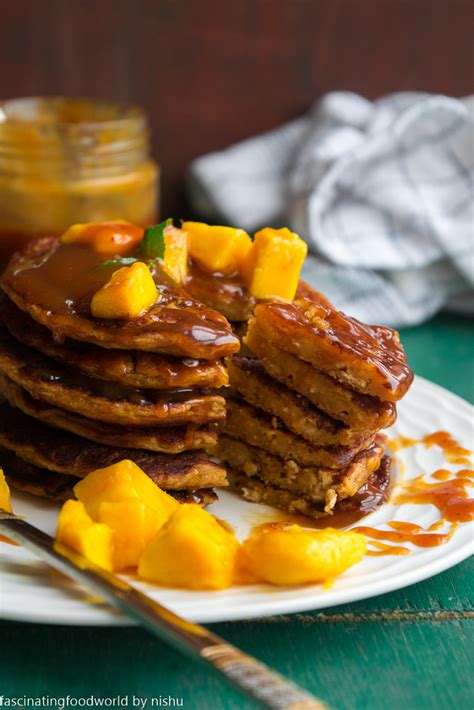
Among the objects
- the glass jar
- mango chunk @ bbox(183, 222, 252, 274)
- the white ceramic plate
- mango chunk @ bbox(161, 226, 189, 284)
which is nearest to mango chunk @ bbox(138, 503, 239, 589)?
the white ceramic plate

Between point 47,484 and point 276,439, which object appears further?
point 276,439

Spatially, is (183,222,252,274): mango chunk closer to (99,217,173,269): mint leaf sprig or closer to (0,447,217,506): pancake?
(99,217,173,269): mint leaf sprig

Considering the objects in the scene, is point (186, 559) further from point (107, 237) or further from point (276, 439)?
point (107, 237)

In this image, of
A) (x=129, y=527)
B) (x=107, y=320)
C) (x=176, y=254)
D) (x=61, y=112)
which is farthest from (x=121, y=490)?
(x=61, y=112)

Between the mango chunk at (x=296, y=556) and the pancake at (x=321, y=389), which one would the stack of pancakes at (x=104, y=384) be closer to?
the pancake at (x=321, y=389)

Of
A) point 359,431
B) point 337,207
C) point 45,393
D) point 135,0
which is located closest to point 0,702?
point 45,393

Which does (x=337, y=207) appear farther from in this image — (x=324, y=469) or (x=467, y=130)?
(x=324, y=469)
